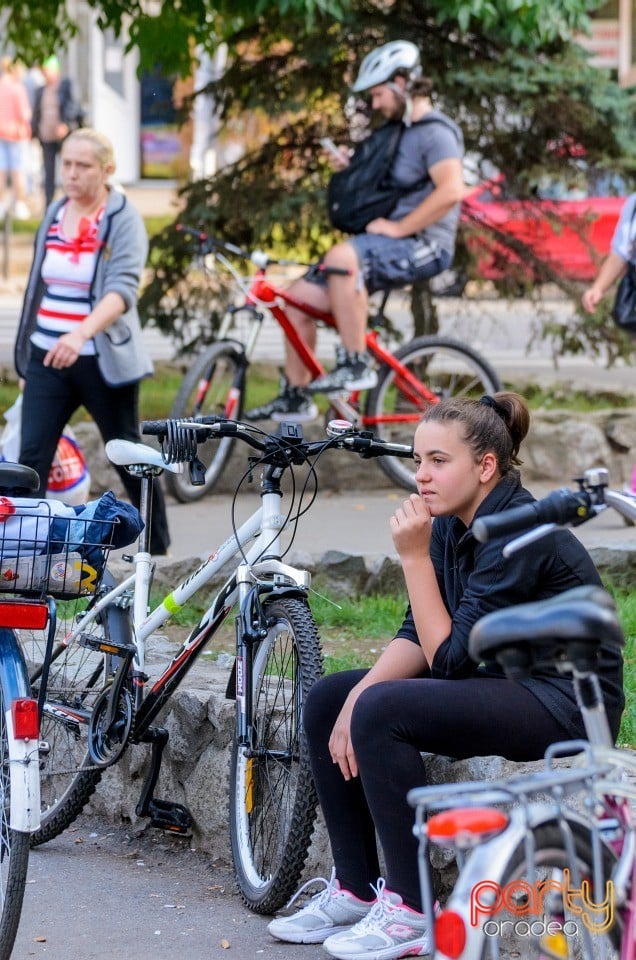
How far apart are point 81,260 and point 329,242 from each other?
12.0ft

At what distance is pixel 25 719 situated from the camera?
140 inches

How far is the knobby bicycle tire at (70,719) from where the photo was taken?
177 inches

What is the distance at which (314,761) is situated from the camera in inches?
145

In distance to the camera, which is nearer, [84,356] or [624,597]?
[624,597]

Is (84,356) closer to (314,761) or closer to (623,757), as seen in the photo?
(314,761)

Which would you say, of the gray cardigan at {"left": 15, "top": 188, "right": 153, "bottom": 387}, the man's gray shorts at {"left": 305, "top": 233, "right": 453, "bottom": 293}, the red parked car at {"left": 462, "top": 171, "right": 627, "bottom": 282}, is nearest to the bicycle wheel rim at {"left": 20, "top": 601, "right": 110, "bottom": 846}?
the gray cardigan at {"left": 15, "top": 188, "right": 153, "bottom": 387}

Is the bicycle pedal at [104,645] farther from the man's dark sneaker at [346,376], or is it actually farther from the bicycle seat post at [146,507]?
the man's dark sneaker at [346,376]

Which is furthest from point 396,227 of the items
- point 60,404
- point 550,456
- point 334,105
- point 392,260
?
point 60,404

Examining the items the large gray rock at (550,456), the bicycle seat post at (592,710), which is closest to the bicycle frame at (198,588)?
the bicycle seat post at (592,710)

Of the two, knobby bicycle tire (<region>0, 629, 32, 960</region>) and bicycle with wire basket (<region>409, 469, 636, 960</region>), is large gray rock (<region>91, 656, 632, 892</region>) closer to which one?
knobby bicycle tire (<region>0, 629, 32, 960</region>)

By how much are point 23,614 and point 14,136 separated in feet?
58.0

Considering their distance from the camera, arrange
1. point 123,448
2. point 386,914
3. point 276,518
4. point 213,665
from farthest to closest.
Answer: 1. point 213,665
2. point 123,448
3. point 276,518
4. point 386,914

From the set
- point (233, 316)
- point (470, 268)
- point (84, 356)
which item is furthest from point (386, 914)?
point (470, 268)

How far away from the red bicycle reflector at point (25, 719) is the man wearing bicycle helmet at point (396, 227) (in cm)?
433
